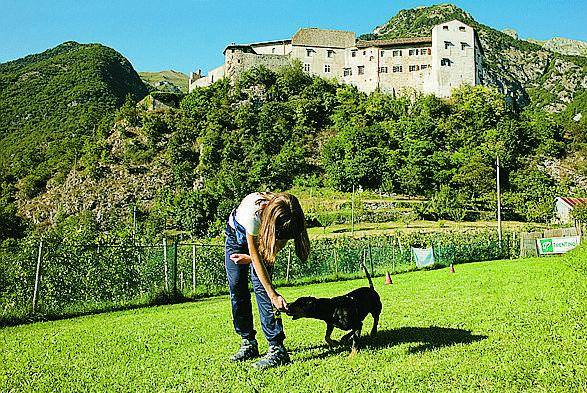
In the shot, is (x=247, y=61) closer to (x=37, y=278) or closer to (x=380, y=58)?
(x=380, y=58)

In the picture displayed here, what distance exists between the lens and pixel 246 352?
5.76 m

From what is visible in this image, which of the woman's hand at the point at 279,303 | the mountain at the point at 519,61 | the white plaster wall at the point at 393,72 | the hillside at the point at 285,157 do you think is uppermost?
the mountain at the point at 519,61

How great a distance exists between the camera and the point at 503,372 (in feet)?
14.8

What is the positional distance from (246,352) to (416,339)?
195 cm

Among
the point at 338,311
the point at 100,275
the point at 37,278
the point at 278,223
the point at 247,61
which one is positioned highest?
the point at 247,61

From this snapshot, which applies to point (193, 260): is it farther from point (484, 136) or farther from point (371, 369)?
point (484, 136)

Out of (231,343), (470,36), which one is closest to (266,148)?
(470,36)

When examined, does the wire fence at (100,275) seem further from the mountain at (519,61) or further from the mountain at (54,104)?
the mountain at (519,61)

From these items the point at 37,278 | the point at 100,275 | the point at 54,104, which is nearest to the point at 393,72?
the point at 54,104

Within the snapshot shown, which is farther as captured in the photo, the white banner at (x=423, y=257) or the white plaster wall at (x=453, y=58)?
the white plaster wall at (x=453, y=58)

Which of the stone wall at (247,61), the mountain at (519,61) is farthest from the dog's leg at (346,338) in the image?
the mountain at (519,61)

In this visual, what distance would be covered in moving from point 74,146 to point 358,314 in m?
100

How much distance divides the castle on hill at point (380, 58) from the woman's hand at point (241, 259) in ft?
284

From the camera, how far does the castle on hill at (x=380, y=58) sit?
87.8 meters
